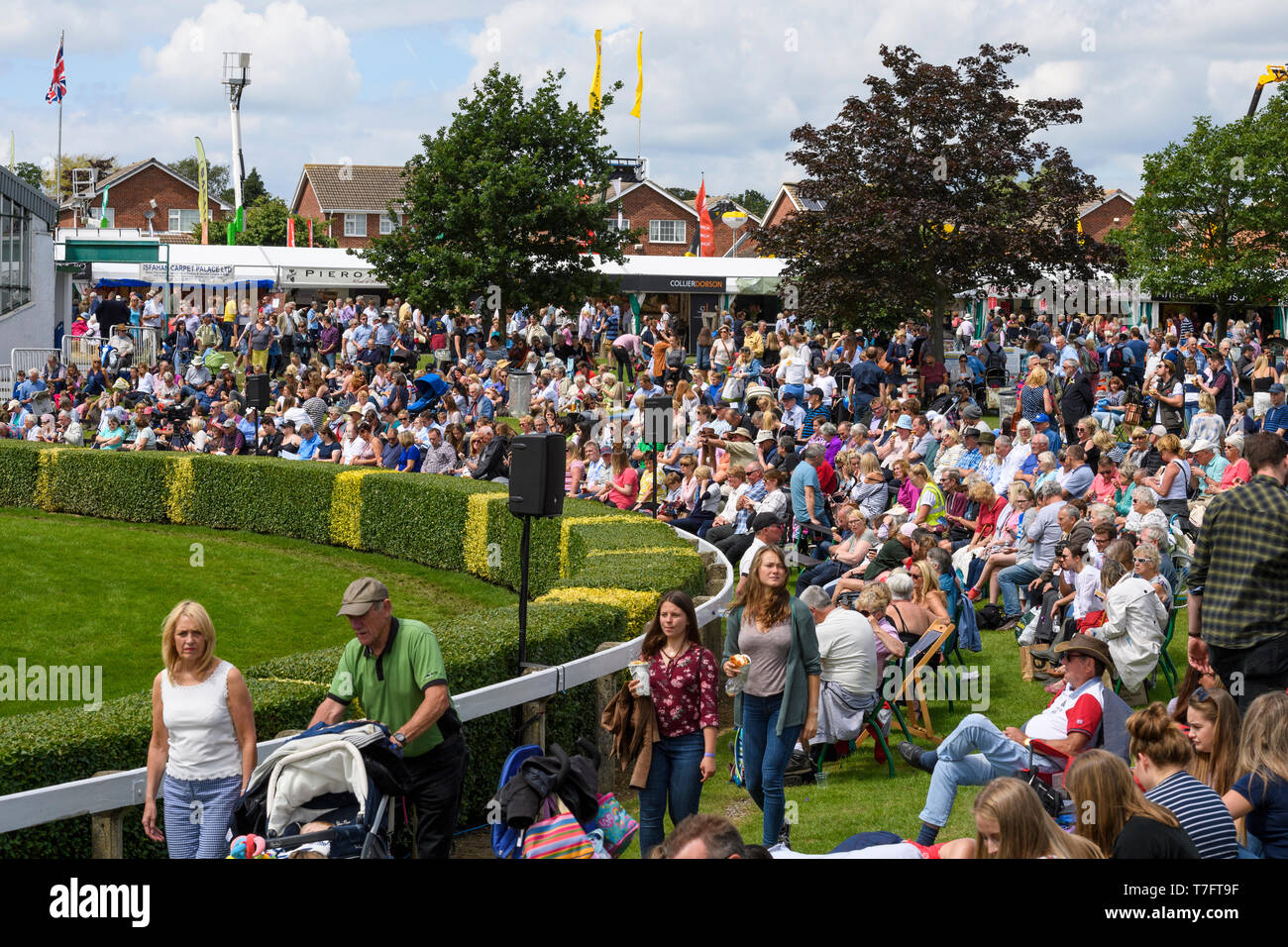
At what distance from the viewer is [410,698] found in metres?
6.62

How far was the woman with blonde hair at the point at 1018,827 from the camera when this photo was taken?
4844mm

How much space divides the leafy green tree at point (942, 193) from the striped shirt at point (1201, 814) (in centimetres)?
1840

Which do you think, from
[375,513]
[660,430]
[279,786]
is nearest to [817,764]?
[279,786]

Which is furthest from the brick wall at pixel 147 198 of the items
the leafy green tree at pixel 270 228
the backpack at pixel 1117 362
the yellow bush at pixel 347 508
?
the backpack at pixel 1117 362

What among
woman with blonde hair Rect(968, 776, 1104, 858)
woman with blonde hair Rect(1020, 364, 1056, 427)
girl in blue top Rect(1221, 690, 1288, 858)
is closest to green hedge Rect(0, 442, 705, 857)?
woman with blonde hair Rect(968, 776, 1104, 858)

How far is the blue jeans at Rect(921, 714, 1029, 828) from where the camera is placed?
289 inches

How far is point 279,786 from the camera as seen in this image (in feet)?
19.0

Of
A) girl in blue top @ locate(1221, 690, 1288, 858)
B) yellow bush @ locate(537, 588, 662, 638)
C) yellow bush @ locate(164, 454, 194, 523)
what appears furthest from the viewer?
yellow bush @ locate(164, 454, 194, 523)

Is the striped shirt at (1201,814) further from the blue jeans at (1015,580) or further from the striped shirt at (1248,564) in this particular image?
the blue jeans at (1015,580)

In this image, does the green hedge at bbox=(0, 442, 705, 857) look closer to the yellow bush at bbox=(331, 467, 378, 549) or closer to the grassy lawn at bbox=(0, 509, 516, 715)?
the yellow bush at bbox=(331, 467, 378, 549)

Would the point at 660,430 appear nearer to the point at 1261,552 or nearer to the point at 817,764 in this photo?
the point at 817,764

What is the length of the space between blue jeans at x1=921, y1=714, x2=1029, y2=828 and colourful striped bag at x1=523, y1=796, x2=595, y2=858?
2.14 m
